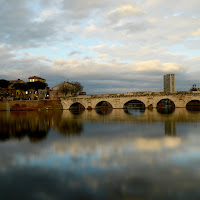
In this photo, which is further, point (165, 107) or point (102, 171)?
point (165, 107)

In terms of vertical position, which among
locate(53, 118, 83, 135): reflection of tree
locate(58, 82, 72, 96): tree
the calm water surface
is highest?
locate(58, 82, 72, 96): tree

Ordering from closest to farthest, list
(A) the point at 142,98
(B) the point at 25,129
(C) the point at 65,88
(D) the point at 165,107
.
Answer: (B) the point at 25,129 < (A) the point at 142,98 < (D) the point at 165,107 < (C) the point at 65,88

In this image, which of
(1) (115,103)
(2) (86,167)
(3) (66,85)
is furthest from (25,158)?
(3) (66,85)

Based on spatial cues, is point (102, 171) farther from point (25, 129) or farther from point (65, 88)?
point (65, 88)

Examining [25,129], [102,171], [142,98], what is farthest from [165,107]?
[102,171]

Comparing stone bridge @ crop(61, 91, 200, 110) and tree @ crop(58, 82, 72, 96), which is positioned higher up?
tree @ crop(58, 82, 72, 96)

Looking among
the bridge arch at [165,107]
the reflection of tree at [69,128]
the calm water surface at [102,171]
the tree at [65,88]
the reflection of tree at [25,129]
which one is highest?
the tree at [65,88]

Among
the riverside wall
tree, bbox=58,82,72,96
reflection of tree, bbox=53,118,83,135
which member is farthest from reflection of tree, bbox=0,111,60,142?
tree, bbox=58,82,72,96

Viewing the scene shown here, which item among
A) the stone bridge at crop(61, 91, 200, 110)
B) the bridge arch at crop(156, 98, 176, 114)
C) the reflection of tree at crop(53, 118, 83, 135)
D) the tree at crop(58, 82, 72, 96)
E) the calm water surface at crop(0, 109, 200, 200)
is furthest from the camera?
the tree at crop(58, 82, 72, 96)

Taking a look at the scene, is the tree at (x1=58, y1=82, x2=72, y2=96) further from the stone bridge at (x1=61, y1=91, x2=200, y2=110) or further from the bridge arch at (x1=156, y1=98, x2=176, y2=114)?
the bridge arch at (x1=156, y1=98, x2=176, y2=114)

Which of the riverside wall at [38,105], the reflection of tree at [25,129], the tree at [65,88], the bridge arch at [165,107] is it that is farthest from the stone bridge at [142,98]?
the reflection of tree at [25,129]

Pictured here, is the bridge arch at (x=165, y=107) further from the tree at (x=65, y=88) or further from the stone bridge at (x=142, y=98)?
the tree at (x=65, y=88)

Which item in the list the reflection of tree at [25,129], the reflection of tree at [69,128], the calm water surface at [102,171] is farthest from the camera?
the reflection of tree at [69,128]

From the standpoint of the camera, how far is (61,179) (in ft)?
28.8
